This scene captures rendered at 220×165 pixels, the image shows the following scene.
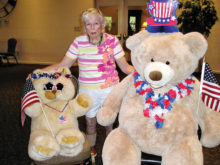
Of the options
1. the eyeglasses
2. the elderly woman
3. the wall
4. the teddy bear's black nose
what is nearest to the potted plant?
the wall

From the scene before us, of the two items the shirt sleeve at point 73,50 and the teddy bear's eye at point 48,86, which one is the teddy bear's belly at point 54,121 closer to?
the teddy bear's eye at point 48,86

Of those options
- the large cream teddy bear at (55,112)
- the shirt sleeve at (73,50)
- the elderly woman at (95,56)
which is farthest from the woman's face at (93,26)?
the large cream teddy bear at (55,112)

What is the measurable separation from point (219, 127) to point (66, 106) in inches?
36.9

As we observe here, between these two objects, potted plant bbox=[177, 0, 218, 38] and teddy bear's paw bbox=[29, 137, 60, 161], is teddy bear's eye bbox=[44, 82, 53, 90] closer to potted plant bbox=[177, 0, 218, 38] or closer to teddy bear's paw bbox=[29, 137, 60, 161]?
teddy bear's paw bbox=[29, 137, 60, 161]

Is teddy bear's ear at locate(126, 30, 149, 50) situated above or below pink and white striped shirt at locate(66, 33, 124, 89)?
above

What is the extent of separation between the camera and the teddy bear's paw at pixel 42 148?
1.13 meters

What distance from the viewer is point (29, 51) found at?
24.6 ft

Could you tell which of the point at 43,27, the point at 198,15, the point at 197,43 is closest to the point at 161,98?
the point at 197,43

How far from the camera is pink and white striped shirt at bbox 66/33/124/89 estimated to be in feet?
5.19

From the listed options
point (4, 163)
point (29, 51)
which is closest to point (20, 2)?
point (29, 51)

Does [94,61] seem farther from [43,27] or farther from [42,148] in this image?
[43,27]

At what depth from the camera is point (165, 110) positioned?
1.06 m

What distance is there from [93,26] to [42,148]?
3.01 ft

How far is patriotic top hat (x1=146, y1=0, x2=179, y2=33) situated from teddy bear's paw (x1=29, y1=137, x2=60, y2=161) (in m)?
0.83
